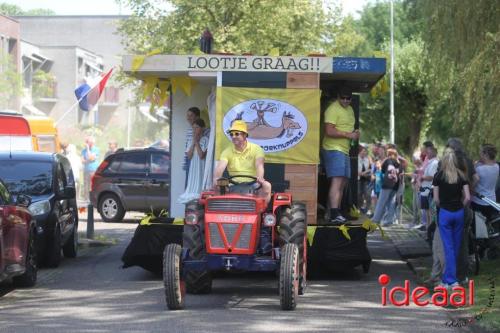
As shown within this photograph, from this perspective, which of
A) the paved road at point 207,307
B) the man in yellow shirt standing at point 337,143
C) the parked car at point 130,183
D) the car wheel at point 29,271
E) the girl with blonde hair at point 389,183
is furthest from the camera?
the parked car at point 130,183

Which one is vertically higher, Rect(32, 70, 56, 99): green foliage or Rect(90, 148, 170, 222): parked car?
Rect(32, 70, 56, 99): green foliage

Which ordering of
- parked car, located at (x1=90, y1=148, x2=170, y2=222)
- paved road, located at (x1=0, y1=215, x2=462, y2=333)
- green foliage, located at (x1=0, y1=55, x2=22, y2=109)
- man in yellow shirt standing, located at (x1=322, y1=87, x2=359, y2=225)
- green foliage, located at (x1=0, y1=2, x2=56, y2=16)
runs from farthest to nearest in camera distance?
green foliage, located at (x1=0, y1=2, x2=56, y2=16), green foliage, located at (x1=0, y1=55, x2=22, y2=109), parked car, located at (x1=90, y1=148, x2=170, y2=222), man in yellow shirt standing, located at (x1=322, y1=87, x2=359, y2=225), paved road, located at (x1=0, y1=215, x2=462, y2=333)

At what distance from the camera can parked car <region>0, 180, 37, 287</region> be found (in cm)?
1259

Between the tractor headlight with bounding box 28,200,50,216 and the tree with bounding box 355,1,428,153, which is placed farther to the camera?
the tree with bounding box 355,1,428,153

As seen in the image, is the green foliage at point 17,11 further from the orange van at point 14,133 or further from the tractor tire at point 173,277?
the tractor tire at point 173,277

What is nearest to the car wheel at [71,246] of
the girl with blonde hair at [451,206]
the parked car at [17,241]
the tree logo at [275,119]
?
the parked car at [17,241]

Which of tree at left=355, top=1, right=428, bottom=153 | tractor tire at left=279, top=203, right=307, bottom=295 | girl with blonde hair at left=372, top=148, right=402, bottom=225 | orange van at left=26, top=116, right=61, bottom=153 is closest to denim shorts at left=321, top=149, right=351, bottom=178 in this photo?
tractor tire at left=279, top=203, right=307, bottom=295

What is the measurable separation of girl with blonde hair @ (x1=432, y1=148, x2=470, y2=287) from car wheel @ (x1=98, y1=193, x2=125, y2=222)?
1439 centimetres

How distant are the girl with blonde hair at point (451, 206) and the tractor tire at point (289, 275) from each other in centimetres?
249

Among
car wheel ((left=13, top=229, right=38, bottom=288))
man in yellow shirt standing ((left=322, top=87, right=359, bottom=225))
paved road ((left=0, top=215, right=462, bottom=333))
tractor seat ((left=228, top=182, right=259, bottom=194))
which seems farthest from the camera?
man in yellow shirt standing ((left=322, top=87, right=359, bottom=225))

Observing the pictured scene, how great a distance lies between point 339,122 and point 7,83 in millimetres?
35189

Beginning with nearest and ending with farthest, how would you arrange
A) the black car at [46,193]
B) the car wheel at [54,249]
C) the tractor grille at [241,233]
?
the tractor grille at [241,233]
the black car at [46,193]
the car wheel at [54,249]

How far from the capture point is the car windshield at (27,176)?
16781 millimetres

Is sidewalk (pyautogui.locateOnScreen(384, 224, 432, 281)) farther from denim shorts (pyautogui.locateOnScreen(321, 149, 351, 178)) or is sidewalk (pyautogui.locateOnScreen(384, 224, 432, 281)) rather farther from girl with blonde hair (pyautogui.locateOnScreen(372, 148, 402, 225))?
denim shorts (pyautogui.locateOnScreen(321, 149, 351, 178))
